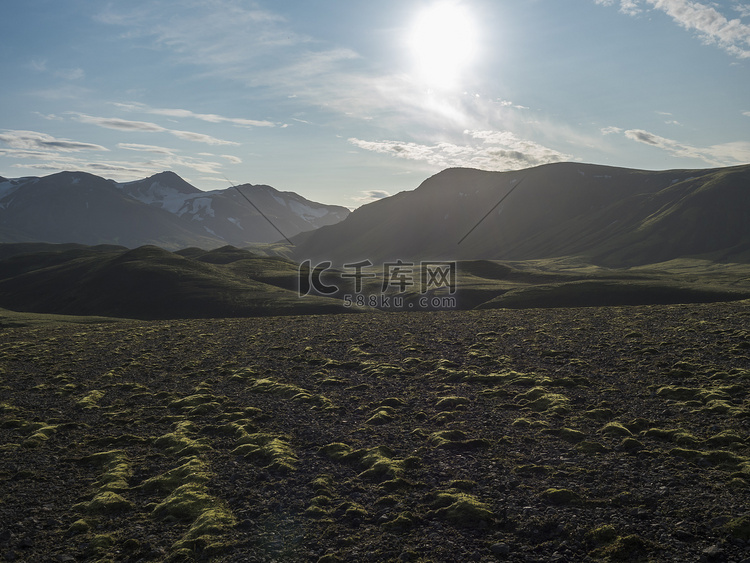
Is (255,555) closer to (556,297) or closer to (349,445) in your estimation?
(349,445)

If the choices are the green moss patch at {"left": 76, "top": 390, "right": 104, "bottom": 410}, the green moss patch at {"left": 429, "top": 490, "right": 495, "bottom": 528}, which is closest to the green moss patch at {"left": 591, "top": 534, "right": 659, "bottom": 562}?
the green moss patch at {"left": 429, "top": 490, "right": 495, "bottom": 528}

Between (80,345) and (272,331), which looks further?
(272,331)

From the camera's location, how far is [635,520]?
14.2m

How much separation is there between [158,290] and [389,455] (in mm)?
102837

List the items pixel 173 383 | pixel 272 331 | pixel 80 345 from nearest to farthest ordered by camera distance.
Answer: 1. pixel 173 383
2. pixel 80 345
3. pixel 272 331

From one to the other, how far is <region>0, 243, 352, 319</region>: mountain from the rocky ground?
54.5 metres

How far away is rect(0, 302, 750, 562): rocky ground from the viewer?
14.0 m

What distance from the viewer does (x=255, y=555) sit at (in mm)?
13531

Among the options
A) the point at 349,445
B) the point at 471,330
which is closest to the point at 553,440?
the point at 349,445

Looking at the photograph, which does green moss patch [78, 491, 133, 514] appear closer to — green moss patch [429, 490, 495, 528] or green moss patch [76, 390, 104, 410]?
green moss patch [429, 490, 495, 528]

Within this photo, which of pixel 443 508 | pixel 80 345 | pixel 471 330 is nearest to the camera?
pixel 443 508

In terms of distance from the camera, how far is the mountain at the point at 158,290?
9594 centimetres

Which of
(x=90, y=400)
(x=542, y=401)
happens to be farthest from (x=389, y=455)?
(x=90, y=400)

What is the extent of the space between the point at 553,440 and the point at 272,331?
4202 cm
